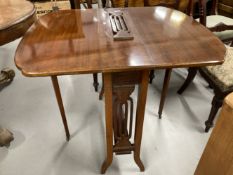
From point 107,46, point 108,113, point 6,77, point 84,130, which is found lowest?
point 84,130

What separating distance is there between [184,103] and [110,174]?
93 cm

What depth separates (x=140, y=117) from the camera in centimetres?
106

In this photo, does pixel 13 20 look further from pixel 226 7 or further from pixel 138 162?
pixel 226 7

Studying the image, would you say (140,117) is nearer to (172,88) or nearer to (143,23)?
(143,23)

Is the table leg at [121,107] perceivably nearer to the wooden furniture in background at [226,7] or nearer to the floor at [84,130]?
the floor at [84,130]

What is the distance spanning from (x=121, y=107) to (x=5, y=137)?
0.90m

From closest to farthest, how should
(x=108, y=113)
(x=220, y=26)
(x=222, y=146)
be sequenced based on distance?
(x=222, y=146) < (x=108, y=113) < (x=220, y=26)

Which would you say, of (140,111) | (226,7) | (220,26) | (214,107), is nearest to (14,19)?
(140,111)

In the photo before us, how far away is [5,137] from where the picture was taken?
1.42 metres

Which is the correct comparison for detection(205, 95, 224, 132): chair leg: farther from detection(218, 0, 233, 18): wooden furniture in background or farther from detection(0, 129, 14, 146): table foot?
detection(218, 0, 233, 18): wooden furniture in background

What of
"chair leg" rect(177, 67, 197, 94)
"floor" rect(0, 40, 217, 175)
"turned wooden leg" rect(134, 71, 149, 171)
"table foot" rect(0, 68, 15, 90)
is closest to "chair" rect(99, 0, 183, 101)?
"floor" rect(0, 40, 217, 175)

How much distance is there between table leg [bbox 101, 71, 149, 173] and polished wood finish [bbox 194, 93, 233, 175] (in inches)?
13.3

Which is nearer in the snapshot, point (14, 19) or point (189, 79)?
point (14, 19)

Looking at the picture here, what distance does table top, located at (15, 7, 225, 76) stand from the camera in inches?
31.0
